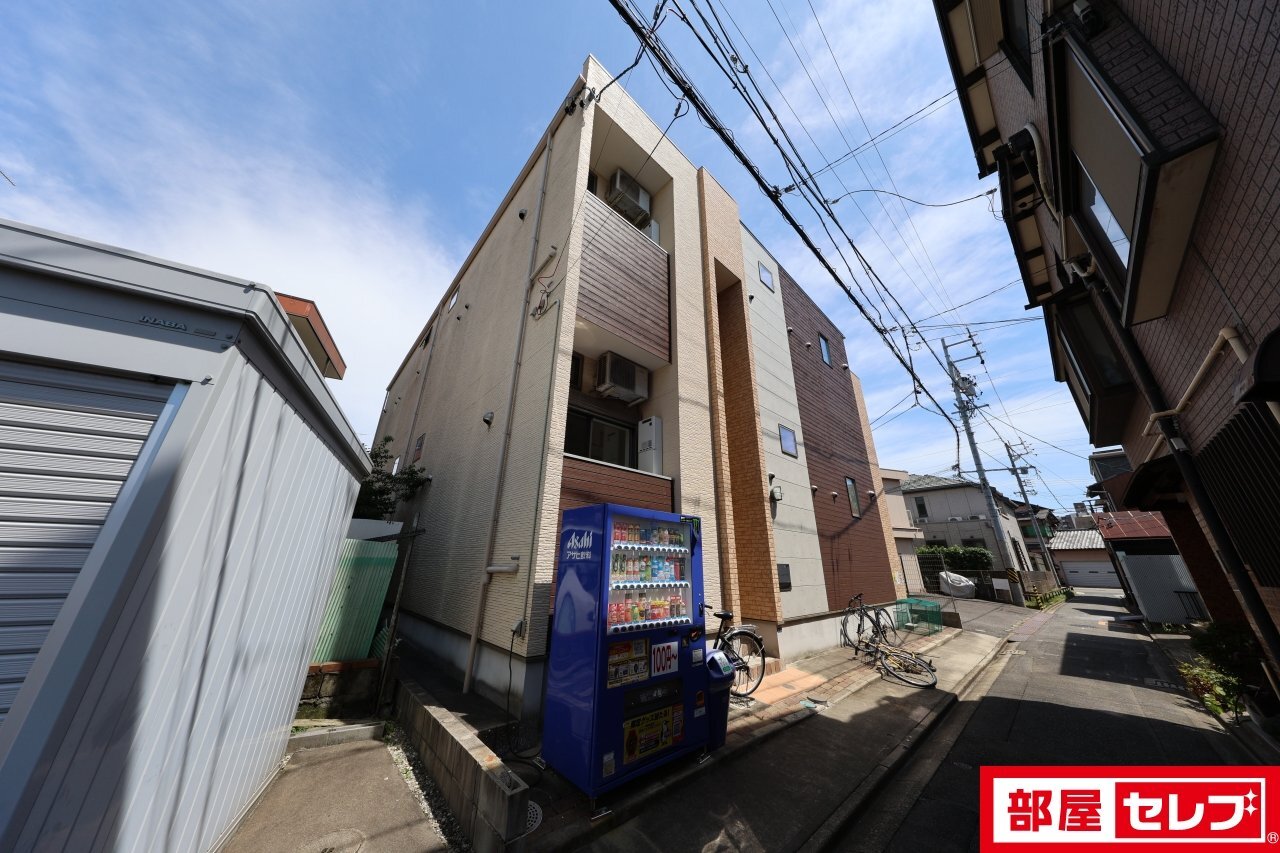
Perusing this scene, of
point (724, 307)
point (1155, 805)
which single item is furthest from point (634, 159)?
point (1155, 805)

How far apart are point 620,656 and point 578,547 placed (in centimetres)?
111

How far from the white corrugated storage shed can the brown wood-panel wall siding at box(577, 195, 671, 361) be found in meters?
5.00

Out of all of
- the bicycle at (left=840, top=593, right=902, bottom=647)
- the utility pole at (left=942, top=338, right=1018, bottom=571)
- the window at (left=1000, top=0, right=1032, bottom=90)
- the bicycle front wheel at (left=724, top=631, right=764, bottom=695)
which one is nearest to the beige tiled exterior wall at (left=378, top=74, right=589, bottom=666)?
the bicycle front wheel at (left=724, top=631, right=764, bottom=695)

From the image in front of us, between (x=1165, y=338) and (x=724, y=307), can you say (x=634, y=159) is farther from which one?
(x=1165, y=338)

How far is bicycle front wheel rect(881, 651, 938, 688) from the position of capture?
685 centimetres

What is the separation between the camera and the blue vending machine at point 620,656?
11.6ft

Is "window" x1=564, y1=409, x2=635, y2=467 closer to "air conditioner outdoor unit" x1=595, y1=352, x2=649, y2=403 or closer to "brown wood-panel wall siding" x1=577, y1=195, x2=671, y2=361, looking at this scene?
"air conditioner outdoor unit" x1=595, y1=352, x2=649, y2=403

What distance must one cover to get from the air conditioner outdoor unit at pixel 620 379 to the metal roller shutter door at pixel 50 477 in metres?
5.74

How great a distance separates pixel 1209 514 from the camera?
4070 mm

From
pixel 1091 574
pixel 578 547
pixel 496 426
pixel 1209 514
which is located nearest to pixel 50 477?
pixel 578 547

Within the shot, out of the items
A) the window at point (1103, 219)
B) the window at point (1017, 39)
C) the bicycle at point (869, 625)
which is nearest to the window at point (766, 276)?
the window at point (1017, 39)

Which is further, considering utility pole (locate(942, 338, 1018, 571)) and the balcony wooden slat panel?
utility pole (locate(942, 338, 1018, 571))

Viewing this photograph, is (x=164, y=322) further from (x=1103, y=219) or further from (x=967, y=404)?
(x=967, y=404)

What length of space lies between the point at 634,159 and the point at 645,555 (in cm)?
914
